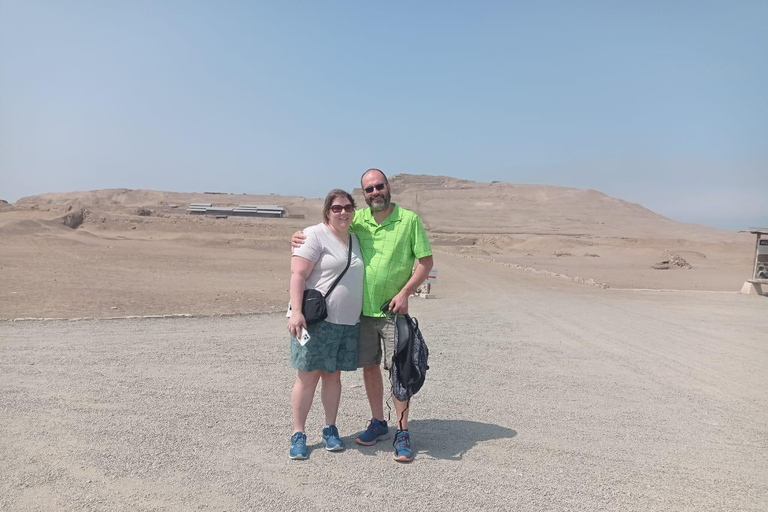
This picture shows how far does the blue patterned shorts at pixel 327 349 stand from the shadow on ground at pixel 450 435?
88 centimetres

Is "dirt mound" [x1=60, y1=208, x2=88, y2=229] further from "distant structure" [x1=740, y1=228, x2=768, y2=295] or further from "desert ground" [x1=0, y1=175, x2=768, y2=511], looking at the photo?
"distant structure" [x1=740, y1=228, x2=768, y2=295]

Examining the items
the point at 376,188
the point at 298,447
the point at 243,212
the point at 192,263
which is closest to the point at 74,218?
the point at 192,263

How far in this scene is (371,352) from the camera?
13.8ft

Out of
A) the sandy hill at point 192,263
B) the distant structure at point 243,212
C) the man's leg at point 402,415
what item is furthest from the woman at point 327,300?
the distant structure at point 243,212

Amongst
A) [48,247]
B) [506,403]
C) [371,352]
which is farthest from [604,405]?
[48,247]

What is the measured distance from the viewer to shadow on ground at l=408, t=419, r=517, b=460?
14.2ft

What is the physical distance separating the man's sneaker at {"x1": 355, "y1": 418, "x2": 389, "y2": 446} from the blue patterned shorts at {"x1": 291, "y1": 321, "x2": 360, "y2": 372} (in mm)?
584

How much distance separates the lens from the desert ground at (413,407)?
366cm

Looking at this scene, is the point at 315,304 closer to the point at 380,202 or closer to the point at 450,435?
the point at 380,202

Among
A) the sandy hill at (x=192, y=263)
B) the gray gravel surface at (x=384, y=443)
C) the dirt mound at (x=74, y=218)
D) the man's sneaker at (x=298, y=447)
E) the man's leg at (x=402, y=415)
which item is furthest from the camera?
the dirt mound at (x=74, y=218)

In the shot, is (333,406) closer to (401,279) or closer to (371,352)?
(371,352)

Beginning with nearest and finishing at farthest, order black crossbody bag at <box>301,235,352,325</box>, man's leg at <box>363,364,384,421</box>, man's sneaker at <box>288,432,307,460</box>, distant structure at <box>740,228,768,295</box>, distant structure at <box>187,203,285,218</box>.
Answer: black crossbody bag at <box>301,235,352,325</box>, man's sneaker at <box>288,432,307,460</box>, man's leg at <box>363,364,384,421</box>, distant structure at <box>740,228,768,295</box>, distant structure at <box>187,203,285,218</box>

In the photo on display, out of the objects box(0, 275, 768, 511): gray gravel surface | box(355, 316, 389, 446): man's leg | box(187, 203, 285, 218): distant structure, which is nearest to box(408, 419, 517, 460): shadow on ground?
box(0, 275, 768, 511): gray gravel surface

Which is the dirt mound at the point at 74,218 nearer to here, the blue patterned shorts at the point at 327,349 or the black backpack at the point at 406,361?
the blue patterned shorts at the point at 327,349
